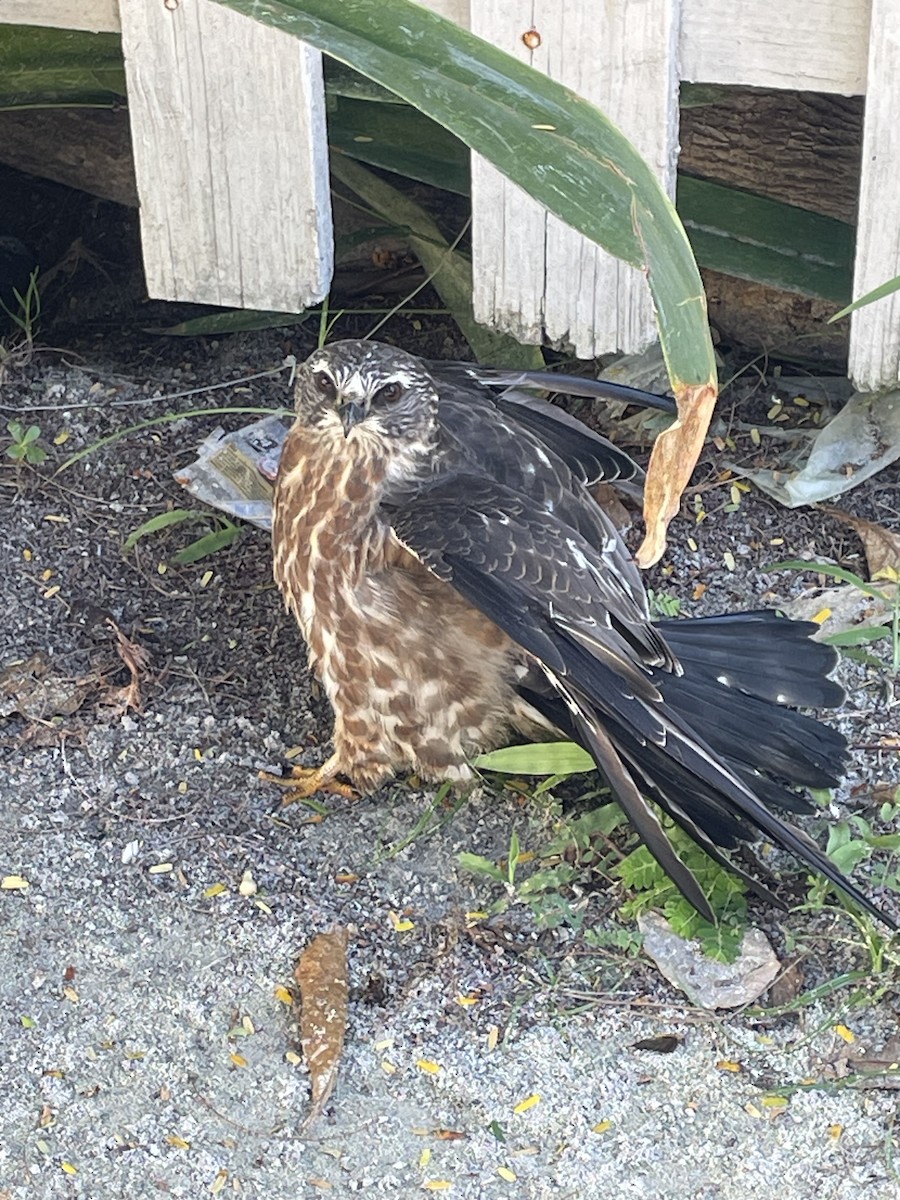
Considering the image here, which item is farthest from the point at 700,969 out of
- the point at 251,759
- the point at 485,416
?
the point at 485,416

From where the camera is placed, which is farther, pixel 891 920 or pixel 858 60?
pixel 858 60

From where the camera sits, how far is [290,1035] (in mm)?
2449

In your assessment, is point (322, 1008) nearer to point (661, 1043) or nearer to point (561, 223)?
point (661, 1043)

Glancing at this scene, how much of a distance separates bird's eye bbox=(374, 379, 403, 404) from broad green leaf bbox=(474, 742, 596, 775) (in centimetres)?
70

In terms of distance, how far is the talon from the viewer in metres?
2.96

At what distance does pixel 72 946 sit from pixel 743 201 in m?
2.15

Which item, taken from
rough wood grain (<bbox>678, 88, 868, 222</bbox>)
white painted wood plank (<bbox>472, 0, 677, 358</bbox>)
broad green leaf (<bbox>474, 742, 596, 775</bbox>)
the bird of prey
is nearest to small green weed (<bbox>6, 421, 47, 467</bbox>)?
the bird of prey

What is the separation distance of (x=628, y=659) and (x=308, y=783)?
0.73m

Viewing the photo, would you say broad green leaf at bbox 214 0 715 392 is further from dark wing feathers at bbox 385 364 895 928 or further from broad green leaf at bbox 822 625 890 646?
broad green leaf at bbox 822 625 890 646

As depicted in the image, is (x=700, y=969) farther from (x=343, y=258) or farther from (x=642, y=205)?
(x=343, y=258)

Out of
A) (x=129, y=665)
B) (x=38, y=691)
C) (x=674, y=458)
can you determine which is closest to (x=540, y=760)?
(x=129, y=665)

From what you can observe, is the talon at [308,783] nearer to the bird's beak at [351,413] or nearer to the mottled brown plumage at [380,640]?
the mottled brown plumage at [380,640]

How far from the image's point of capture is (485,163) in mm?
3127

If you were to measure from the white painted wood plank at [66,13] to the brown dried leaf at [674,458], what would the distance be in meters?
2.04
